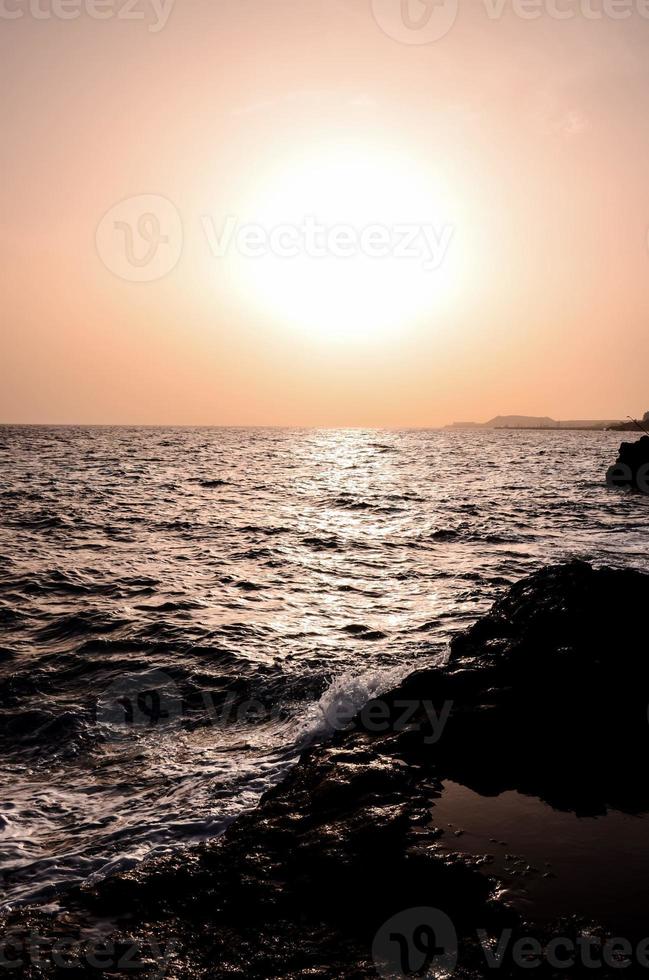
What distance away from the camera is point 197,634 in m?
11.7

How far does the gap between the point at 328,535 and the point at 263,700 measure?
528 inches

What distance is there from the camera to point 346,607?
13.6 m

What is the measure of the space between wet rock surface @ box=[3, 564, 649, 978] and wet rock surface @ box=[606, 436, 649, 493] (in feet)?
109

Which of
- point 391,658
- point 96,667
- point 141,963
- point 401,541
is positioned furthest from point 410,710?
point 401,541

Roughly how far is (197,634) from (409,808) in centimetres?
727

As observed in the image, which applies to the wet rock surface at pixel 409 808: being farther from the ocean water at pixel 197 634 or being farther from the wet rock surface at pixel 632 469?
the wet rock surface at pixel 632 469

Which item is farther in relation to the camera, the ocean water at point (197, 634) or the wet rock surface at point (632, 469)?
the wet rock surface at point (632, 469)

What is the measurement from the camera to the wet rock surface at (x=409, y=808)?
153 inches

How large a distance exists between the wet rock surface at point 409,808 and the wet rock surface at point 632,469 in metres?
33.2

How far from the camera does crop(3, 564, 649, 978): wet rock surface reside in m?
3.88

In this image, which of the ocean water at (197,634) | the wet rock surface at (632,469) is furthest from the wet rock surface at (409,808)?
the wet rock surface at (632,469)

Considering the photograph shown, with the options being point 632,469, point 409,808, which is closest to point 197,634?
point 409,808

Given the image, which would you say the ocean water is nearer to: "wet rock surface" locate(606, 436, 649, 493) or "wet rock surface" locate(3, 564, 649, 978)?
"wet rock surface" locate(3, 564, 649, 978)

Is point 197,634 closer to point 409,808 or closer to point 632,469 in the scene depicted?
point 409,808
